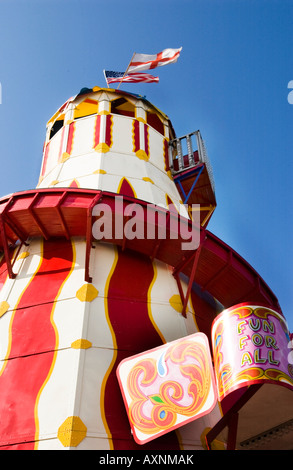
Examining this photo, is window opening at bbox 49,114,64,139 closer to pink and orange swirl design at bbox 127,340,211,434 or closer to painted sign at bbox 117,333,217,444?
painted sign at bbox 117,333,217,444

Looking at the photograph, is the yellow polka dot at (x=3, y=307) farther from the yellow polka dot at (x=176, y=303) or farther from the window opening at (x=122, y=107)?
the window opening at (x=122, y=107)

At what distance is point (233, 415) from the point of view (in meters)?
7.87

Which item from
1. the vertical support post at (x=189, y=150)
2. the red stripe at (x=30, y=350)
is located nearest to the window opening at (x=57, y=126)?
the vertical support post at (x=189, y=150)

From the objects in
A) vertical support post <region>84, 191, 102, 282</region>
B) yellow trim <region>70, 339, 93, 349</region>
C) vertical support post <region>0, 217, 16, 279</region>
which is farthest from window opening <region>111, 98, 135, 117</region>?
yellow trim <region>70, 339, 93, 349</region>

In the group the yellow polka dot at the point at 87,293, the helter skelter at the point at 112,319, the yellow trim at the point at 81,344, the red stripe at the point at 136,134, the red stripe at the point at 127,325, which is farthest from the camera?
the red stripe at the point at 136,134

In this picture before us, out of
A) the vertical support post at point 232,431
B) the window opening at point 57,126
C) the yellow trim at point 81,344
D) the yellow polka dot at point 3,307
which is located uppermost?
the window opening at point 57,126

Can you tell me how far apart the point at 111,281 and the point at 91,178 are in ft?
15.8

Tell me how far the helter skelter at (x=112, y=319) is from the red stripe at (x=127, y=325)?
3 centimetres

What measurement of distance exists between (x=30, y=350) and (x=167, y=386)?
10.5 feet

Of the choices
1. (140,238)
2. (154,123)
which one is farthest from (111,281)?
(154,123)

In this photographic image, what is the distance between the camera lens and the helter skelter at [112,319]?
26.0ft

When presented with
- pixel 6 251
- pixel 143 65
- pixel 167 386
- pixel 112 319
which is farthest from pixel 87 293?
pixel 143 65

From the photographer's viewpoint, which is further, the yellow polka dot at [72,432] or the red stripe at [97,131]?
the red stripe at [97,131]

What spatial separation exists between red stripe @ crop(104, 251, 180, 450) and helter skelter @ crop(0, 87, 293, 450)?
0.08 ft
